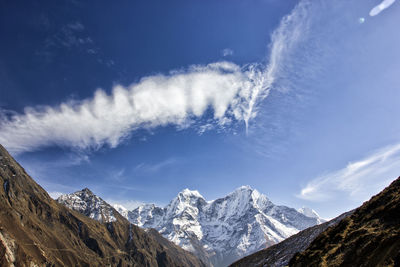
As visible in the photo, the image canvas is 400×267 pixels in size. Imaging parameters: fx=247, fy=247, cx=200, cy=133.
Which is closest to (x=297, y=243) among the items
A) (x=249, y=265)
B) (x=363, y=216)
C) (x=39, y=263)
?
(x=249, y=265)

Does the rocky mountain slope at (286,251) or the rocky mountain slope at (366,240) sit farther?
the rocky mountain slope at (286,251)

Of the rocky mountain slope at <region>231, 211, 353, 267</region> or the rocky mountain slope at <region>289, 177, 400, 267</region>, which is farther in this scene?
the rocky mountain slope at <region>231, 211, 353, 267</region>

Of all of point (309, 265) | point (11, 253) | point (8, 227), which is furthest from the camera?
point (8, 227)

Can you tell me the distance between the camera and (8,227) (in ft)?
643

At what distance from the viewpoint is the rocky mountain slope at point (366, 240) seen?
20612 millimetres

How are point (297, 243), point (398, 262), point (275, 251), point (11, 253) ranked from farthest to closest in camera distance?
point (11, 253) → point (275, 251) → point (297, 243) → point (398, 262)

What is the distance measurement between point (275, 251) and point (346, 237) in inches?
1730

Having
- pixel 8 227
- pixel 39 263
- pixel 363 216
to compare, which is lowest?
pixel 363 216

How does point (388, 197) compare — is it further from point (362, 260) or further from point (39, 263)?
point (39, 263)

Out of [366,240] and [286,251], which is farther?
[286,251]

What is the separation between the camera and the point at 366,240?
25.2 metres

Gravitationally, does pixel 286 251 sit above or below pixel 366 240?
above

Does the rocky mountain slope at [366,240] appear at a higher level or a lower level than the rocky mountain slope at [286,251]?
lower

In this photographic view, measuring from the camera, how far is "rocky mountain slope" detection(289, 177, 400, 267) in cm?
2061
